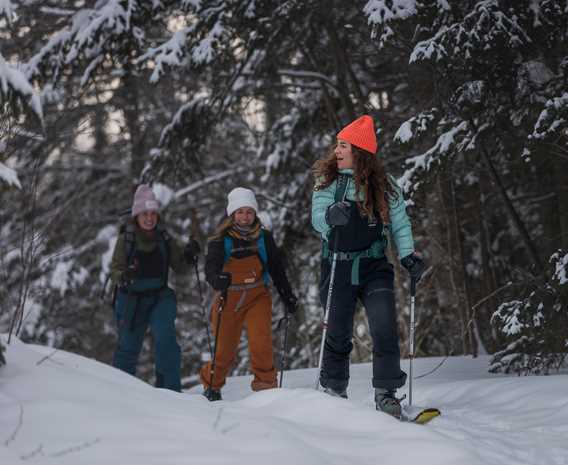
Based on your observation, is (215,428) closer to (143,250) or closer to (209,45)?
(143,250)

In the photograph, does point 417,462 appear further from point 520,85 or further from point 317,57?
point 317,57

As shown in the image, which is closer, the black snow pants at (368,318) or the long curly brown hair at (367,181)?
the black snow pants at (368,318)

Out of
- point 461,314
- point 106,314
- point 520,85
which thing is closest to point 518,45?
point 520,85

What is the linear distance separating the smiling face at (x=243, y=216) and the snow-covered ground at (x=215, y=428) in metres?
2.34

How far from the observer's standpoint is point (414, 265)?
16.6 feet

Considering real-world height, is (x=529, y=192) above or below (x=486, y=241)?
above

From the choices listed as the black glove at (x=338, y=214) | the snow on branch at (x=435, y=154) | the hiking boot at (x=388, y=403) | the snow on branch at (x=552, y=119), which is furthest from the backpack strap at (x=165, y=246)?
the snow on branch at (x=552, y=119)

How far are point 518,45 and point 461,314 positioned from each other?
3.72m

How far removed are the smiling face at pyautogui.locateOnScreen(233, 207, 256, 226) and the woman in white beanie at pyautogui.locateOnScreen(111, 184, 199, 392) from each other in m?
0.82

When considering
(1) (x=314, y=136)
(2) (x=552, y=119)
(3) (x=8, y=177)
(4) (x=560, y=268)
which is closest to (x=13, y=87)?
(3) (x=8, y=177)

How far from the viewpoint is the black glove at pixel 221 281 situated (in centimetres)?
636

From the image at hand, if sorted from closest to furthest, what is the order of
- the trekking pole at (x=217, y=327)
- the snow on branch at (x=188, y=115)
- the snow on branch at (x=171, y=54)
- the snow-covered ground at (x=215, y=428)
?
the snow-covered ground at (x=215, y=428), the trekking pole at (x=217, y=327), the snow on branch at (x=171, y=54), the snow on branch at (x=188, y=115)

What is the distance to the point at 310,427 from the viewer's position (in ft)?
12.3

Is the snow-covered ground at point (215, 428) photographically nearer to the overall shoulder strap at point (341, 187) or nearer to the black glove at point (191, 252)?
the overall shoulder strap at point (341, 187)
